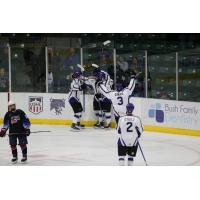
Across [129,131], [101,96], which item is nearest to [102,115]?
[101,96]

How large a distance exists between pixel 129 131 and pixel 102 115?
3953mm

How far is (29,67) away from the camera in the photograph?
12.4 meters

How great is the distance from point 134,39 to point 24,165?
144 inches

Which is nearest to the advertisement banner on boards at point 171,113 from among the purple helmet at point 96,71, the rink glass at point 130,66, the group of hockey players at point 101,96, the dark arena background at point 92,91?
the dark arena background at point 92,91

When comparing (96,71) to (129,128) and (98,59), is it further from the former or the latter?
(129,128)

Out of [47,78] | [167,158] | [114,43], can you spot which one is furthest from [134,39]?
[167,158]

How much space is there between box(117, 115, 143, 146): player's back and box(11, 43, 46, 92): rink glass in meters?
4.65

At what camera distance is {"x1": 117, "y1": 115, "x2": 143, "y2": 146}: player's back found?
791 cm

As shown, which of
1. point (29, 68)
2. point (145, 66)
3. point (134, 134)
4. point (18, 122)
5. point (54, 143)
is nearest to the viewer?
point (134, 134)

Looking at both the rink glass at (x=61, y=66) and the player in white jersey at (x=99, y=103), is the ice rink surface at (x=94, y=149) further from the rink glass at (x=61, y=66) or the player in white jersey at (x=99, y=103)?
the rink glass at (x=61, y=66)

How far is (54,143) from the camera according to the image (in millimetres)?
10508

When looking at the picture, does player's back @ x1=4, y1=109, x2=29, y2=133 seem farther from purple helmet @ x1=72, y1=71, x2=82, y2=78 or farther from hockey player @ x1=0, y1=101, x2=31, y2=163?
purple helmet @ x1=72, y1=71, x2=82, y2=78

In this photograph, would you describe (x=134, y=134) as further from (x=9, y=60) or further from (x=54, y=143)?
(x=9, y=60)

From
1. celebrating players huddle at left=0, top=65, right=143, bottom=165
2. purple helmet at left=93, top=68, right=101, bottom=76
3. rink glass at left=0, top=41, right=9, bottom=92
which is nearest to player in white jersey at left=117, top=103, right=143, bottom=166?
celebrating players huddle at left=0, top=65, right=143, bottom=165
